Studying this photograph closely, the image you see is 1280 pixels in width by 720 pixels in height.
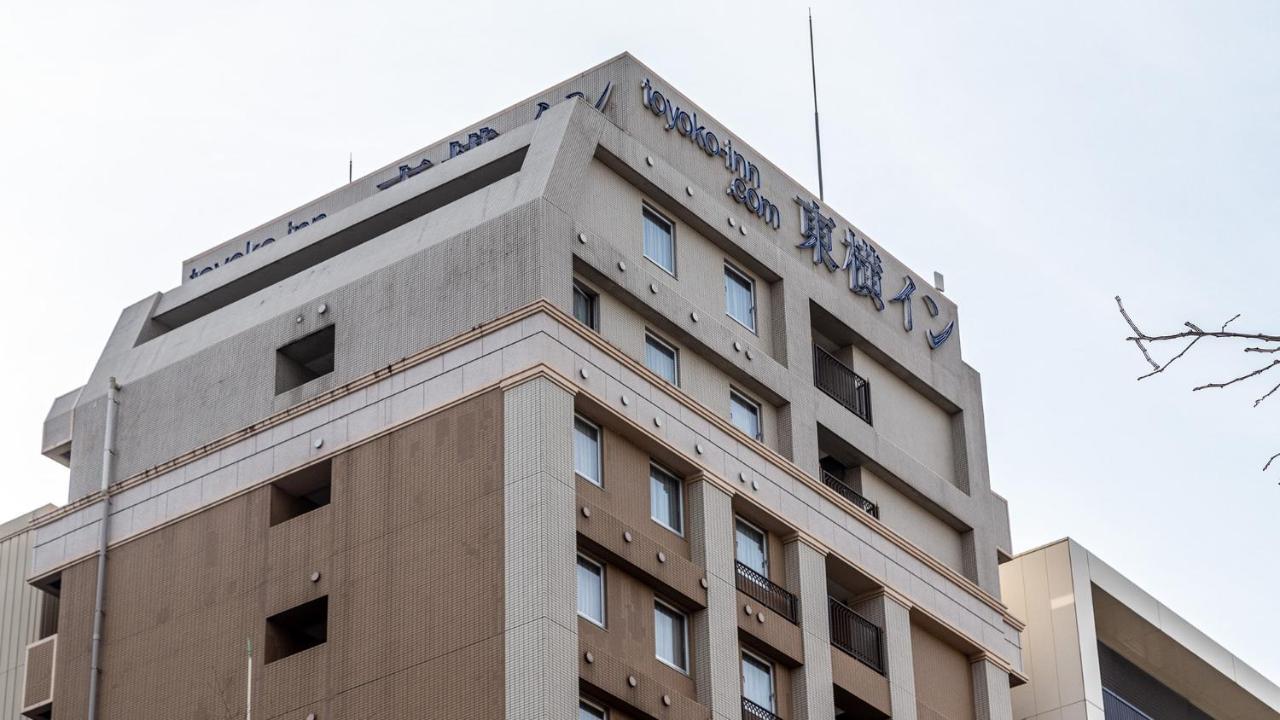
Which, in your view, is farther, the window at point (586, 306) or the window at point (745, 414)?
the window at point (745, 414)

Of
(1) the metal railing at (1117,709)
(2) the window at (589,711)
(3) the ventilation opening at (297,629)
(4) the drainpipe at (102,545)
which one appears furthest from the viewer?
(1) the metal railing at (1117,709)

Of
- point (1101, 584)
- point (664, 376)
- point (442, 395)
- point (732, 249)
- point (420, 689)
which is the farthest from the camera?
point (1101, 584)

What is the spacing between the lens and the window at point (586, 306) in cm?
4980

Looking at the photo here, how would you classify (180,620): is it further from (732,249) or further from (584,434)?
(732,249)

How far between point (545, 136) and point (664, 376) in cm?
614

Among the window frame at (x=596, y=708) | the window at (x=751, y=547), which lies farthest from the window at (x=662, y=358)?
the window frame at (x=596, y=708)

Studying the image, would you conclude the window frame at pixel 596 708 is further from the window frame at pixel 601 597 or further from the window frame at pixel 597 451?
the window frame at pixel 597 451

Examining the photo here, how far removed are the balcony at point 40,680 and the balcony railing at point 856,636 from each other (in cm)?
1823

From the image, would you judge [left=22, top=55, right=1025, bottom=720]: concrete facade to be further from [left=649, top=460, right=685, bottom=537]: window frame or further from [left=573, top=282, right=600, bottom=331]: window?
[left=573, top=282, right=600, bottom=331]: window

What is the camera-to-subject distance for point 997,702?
189 feet

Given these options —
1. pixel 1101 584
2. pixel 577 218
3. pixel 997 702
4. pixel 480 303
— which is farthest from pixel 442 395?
pixel 1101 584

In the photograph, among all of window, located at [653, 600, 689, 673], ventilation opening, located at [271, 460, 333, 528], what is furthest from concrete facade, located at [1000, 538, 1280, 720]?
ventilation opening, located at [271, 460, 333, 528]

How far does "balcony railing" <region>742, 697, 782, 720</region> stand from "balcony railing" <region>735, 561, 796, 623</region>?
8.22 ft

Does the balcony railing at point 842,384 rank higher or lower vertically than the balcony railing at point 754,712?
higher
